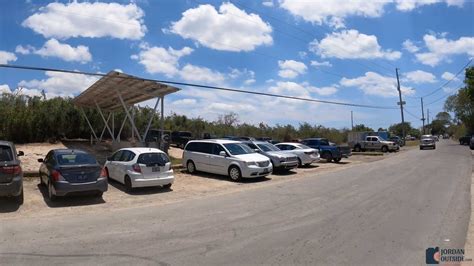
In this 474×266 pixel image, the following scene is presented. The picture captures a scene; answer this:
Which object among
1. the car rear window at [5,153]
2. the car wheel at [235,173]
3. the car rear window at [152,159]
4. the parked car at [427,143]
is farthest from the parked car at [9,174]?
the parked car at [427,143]

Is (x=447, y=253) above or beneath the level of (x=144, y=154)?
beneath

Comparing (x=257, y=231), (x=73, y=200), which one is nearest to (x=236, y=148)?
(x=73, y=200)

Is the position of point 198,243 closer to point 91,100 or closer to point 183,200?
point 183,200

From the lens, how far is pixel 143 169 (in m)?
15.5

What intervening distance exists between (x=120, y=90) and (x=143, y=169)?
1397cm

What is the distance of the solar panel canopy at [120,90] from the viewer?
79.6 ft

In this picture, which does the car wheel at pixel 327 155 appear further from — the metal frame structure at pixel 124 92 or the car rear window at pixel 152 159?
the car rear window at pixel 152 159

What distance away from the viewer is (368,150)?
164 ft

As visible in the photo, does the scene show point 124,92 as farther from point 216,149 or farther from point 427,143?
point 427,143

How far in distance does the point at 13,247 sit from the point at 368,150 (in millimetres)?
46427

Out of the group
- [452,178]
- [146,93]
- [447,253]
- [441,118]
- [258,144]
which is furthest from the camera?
[441,118]

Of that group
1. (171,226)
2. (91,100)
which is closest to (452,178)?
(171,226)

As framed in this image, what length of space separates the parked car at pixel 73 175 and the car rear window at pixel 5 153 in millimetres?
1345

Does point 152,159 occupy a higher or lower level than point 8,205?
higher
